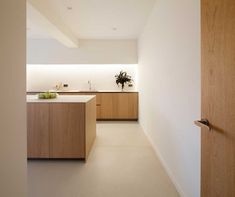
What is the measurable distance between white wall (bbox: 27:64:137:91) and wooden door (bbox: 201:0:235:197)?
6.00 m

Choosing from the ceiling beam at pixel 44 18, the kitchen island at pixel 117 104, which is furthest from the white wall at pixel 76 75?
the ceiling beam at pixel 44 18

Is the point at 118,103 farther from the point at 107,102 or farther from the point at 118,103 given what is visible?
the point at 107,102

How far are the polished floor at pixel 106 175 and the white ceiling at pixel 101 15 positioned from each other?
2376 millimetres

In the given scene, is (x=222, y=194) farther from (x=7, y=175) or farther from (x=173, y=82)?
(x=173, y=82)

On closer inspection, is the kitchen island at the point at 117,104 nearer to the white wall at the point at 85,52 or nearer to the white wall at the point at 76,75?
the white wall at the point at 76,75

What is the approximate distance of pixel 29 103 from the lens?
3.37 meters

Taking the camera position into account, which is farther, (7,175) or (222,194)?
(7,175)

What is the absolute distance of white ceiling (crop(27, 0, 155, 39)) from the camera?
12.4 ft

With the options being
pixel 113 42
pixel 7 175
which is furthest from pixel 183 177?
pixel 113 42

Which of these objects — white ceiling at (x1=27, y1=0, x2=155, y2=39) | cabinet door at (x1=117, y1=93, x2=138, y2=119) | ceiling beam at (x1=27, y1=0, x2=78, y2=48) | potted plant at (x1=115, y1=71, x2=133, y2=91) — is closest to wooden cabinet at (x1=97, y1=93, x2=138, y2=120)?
cabinet door at (x1=117, y1=93, x2=138, y2=119)

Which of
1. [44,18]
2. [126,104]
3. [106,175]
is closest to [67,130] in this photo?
[106,175]

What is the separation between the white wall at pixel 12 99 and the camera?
131 cm

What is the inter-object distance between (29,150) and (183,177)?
231cm

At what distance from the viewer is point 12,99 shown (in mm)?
1429
